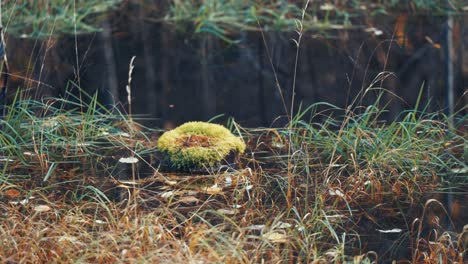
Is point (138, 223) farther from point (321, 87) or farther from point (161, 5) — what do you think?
point (161, 5)

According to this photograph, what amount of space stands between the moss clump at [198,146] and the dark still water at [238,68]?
2.55 feet

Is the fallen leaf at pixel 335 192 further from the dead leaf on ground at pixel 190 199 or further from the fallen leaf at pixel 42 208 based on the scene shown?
the fallen leaf at pixel 42 208

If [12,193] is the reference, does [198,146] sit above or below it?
above

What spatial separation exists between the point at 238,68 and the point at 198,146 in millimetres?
2811

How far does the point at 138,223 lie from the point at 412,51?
4.86m

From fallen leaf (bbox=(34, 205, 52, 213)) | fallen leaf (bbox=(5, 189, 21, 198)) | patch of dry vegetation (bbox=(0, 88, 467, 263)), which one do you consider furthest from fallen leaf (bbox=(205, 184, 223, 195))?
fallen leaf (bbox=(5, 189, 21, 198))

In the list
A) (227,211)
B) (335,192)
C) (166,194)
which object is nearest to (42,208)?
(166,194)

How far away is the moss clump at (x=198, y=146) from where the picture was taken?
4941mm

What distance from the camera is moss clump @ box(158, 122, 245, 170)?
16.2 ft

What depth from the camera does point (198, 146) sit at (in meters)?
5.00

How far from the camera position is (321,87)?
7.00 m

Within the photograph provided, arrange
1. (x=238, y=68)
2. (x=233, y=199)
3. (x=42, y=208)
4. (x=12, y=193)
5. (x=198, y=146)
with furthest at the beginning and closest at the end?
(x=238, y=68) < (x=198, y=146) < (x=12, y=193) < (x=233, y=199) < (x=42, y=208)

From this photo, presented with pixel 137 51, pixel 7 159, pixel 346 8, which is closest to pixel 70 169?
pixel 7 159

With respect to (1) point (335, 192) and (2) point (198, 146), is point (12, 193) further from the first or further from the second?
(1) point (335, 192)
